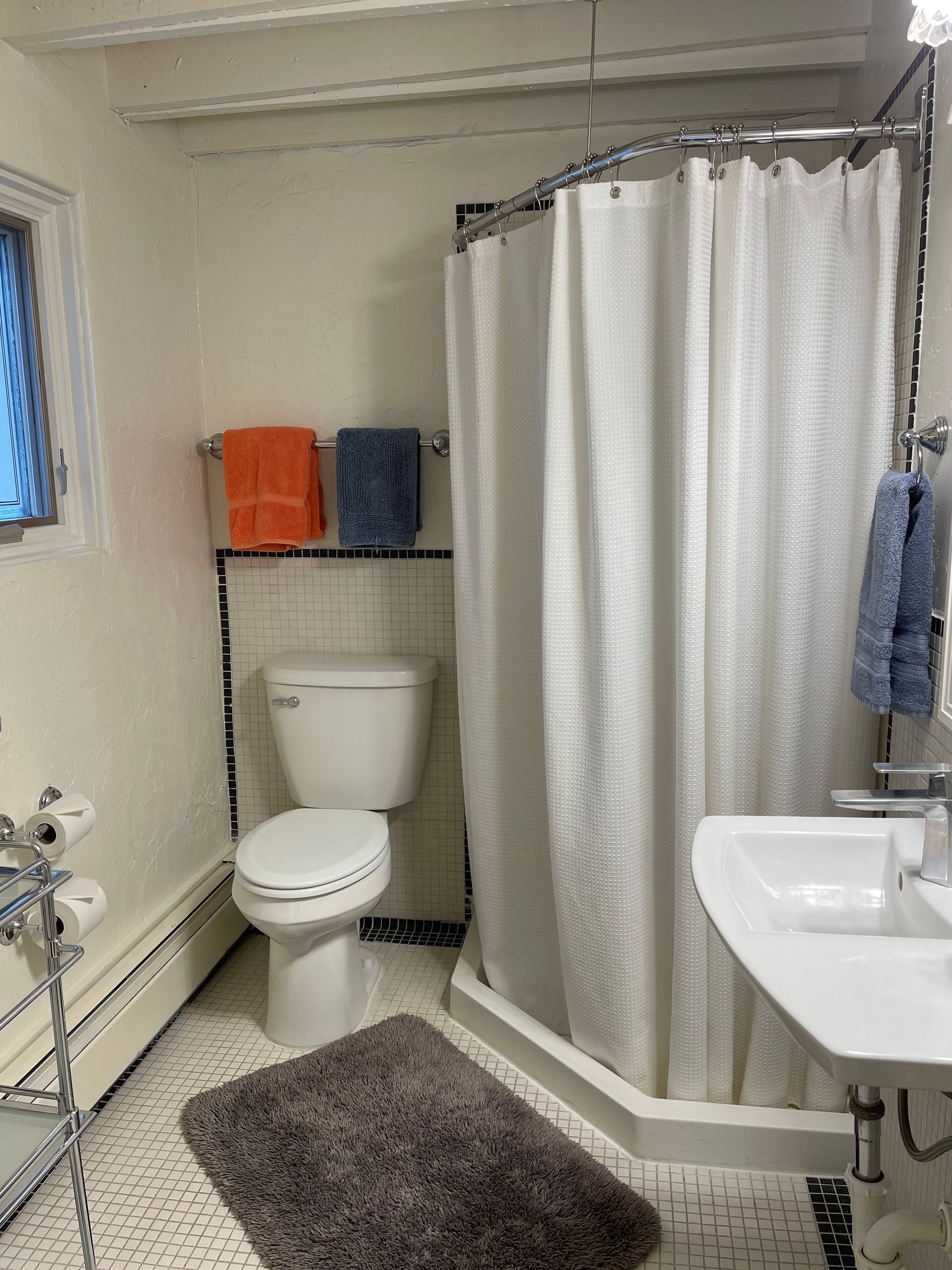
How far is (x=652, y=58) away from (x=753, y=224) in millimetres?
632

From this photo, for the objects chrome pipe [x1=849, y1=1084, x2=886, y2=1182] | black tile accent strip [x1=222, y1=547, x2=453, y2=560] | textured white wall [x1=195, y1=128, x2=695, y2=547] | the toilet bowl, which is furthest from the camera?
black tile accent strip [x1=222, y1=547, x2=453, y2=560]

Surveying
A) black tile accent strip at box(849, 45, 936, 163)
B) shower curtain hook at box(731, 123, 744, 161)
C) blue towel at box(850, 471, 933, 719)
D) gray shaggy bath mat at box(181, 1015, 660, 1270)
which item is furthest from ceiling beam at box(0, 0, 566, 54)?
gray shaggy bath mat at box(181, 1015, 660, 1270)

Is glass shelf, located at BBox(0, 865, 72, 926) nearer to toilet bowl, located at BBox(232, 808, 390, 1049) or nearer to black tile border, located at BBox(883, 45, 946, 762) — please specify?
toilet bowl, located at BBox(232, 808, 390, 1049)

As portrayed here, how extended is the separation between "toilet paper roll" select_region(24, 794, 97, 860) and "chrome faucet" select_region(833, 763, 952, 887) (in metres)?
1.43

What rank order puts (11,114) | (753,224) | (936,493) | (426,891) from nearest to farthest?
(936,493), (753,224), (11,114), (426,891)

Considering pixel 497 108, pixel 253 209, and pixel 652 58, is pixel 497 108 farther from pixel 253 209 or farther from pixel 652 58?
pixel 253 209

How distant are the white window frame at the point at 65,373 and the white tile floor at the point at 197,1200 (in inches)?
48.1

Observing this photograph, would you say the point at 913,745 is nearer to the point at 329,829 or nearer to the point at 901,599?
the point at 901,599

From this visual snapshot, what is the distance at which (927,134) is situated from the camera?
60.5 inches

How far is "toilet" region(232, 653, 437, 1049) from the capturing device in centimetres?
212

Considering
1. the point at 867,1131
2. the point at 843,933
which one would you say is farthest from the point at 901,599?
the point at 867,1131

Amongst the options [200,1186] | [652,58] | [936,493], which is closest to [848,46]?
[652,58]

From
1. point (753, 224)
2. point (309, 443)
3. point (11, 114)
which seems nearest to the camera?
point (753, 224)

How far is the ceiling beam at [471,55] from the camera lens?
1.91m
